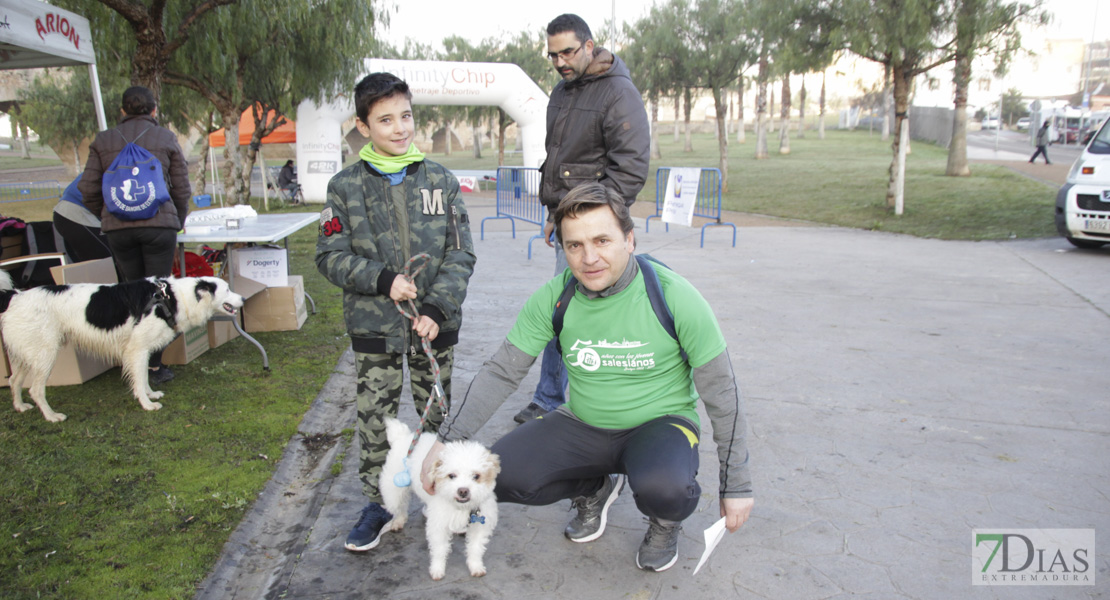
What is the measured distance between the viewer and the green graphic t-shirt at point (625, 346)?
2.59 m

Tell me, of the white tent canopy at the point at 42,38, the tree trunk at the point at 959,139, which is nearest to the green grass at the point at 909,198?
the tree trunk at the point at 959,139

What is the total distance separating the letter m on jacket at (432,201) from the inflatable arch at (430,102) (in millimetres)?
16571

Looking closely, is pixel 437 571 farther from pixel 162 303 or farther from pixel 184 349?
pixel 184 349

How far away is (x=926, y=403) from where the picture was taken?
4535 mm

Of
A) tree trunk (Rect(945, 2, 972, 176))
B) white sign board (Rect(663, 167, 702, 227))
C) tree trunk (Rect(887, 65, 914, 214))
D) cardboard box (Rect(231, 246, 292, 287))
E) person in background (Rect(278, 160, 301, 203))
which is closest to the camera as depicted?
cardboard box (Rect(231, 246, 292, 287))

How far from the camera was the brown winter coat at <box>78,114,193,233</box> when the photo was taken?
4707 millimetres

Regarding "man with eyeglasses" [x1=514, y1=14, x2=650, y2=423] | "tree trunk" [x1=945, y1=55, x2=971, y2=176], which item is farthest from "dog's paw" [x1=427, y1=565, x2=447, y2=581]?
"tree trunk" [x1=945, y1=55, x2=971, y2=176]

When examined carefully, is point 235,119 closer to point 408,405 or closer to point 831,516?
point 408,405

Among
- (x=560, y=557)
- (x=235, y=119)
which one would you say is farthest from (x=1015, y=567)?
(x=235, y=119)

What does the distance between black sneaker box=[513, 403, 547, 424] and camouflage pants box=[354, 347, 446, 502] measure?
1199 millimetres

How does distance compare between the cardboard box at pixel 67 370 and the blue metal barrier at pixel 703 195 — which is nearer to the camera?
the cardboard box at pixel 67 370

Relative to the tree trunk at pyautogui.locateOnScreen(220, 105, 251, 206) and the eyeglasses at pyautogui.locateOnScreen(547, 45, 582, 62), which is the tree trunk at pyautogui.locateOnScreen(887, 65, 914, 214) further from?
the tree trunk at pyautogui.locateOnScreen(220, 105, 251, 206)

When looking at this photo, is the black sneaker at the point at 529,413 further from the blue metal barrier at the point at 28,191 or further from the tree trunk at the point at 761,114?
the tree trunk at the point at 761,114

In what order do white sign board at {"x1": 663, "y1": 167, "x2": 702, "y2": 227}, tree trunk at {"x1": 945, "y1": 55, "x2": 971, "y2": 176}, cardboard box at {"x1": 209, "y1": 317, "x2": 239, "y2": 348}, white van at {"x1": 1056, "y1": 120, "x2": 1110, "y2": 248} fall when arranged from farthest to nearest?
tree trunk at {"x1": 945, "y1": 55, "x2": 971, "y2": 176} → white sign board at {"x1": 663, "y1": 167, "x2": 702, "y2": 227} → white van at {"x1": 1056, "y1": 120, "x2": 1110, "y2": 248} → cardboard box at {"x1": 209, "y1": 317, "x2": 239, "y2": 348}
